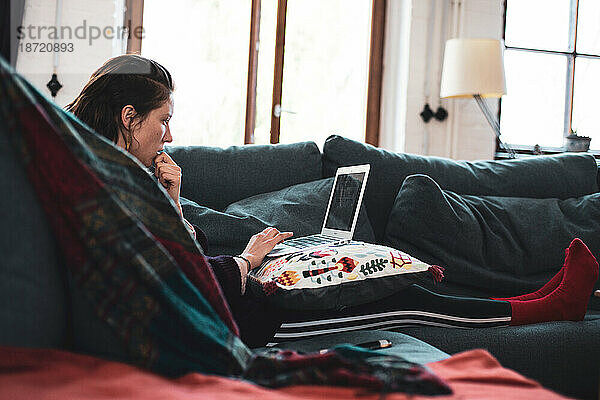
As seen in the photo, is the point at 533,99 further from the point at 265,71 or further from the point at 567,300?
the point at 567,300

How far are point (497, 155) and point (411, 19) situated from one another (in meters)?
1.03

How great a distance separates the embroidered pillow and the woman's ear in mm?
460

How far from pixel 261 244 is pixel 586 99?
3.50m

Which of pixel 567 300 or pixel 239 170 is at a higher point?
pixel 239 170

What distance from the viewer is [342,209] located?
73.9 inches

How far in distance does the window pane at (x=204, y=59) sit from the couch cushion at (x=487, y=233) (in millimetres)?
1804

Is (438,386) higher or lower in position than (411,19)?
lower

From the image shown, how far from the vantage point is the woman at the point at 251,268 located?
4.86 feet

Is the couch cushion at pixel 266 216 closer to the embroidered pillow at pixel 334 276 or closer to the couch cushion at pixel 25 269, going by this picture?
the embroidered pillow at pixel 334 276

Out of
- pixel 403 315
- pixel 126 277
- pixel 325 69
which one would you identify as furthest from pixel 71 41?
pixel 126 277

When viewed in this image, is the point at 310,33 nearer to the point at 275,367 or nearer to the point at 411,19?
the point at 411,19

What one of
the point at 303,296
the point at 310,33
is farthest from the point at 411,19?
the point at 303,296

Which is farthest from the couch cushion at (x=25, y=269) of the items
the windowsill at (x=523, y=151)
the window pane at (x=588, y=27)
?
the window pane at (x=588, y=27)

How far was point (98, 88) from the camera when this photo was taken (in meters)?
1.50
